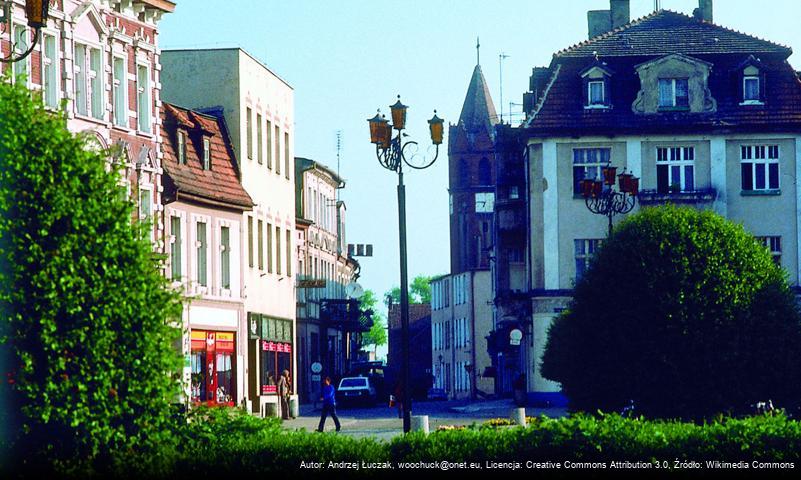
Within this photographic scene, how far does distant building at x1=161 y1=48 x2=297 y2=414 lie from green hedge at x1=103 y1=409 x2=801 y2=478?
36648 mm

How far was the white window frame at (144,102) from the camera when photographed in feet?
160

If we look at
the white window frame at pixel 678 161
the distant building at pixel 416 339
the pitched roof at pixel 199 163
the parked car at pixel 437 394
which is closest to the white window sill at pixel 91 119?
the pitched roof at pixel 199 163

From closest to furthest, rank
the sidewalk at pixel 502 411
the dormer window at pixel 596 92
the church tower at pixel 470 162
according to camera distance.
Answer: the sidewalk at pixel 502 411 < the dormer window at pixel 596 92 < the church tower at pixel 470 162

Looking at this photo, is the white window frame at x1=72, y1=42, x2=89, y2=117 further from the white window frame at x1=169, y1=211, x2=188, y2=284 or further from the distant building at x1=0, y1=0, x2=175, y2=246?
the white window frame at x1=169, y1=211, x2=188, y2=284

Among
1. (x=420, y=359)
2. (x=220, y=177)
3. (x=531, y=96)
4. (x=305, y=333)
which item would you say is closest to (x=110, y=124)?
(x=220, y=177)

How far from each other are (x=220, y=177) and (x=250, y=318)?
5.20 m

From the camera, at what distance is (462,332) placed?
128125mm

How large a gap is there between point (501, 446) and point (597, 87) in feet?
154

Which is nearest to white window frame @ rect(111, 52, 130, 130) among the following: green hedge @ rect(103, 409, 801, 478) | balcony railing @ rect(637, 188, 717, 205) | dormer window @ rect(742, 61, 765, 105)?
green hedge @ rect(103, 409, 801, 478)

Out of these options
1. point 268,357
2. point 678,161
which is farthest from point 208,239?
point 678,161

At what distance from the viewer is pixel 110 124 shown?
46.0m

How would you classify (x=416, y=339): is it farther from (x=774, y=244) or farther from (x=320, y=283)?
(x=774, y=244)

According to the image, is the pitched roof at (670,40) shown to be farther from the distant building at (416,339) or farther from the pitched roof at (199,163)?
the distant building at (416,339)

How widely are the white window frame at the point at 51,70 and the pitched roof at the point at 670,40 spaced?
29783 mm
